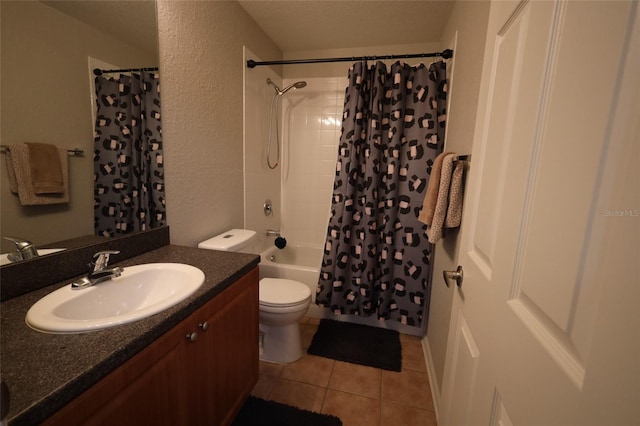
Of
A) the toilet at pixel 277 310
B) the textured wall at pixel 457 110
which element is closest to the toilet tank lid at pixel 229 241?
the toilet at pixel 277 310

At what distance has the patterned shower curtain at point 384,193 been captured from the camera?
181cm

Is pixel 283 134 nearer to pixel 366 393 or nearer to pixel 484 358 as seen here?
pixel 366 393

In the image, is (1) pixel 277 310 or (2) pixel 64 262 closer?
(2) pixel 64 262

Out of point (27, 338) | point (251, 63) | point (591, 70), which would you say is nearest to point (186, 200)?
point (27, 338)

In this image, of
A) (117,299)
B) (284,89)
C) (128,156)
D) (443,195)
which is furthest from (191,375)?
(284,89)

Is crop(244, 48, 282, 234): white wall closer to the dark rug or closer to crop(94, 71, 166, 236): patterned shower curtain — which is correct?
crop(94, 71, 166, 236): patterned shower curtain

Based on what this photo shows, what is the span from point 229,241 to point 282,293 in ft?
1.59

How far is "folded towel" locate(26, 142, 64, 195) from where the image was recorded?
83 cm

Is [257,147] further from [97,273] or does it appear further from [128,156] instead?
[97,273]

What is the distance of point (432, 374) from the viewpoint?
158 centimetres

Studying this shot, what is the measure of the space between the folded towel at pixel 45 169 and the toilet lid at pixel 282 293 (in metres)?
1.11

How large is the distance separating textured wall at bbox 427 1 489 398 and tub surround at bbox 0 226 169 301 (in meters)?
1.55

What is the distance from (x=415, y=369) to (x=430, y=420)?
36 centimetres

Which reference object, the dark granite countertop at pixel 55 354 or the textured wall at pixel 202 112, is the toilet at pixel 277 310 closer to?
the textured wall at pixel 202 112
